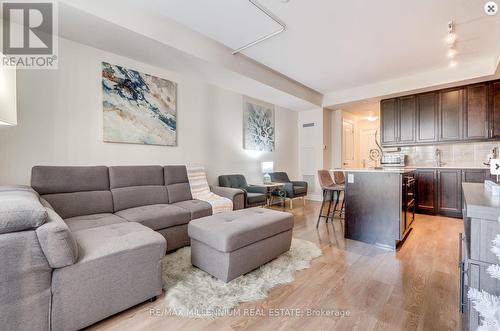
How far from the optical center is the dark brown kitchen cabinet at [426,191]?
14.4 ft

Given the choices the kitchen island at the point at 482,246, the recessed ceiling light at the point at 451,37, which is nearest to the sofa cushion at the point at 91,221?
the kitchen island at the point at 482,246

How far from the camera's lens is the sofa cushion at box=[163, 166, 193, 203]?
3246 mm

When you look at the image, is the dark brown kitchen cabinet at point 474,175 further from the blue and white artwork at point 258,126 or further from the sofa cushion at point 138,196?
the sofa cushion at point 138,196

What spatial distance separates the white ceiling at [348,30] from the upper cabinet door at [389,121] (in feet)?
3.00

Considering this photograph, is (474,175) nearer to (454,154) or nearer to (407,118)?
(454,154)

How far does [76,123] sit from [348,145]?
6.52 meters

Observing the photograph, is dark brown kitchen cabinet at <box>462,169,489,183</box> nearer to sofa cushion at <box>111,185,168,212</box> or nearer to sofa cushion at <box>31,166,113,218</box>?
sofa cushion at <box>111,185,168,212</box>

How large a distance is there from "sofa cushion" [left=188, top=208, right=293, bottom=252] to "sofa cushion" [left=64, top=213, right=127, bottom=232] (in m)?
0.84

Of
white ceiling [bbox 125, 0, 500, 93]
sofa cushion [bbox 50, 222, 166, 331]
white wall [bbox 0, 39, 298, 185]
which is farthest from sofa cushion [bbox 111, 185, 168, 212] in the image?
white ceiling [bbox 125, 0, 500, 93]

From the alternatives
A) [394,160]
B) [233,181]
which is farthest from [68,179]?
[394,160]

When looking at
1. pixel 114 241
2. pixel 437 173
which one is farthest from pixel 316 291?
pixel 437 173

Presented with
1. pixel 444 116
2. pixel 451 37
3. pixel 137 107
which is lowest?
pixel 137 107

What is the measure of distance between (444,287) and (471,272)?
102 centimetres

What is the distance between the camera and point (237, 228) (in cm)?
195
